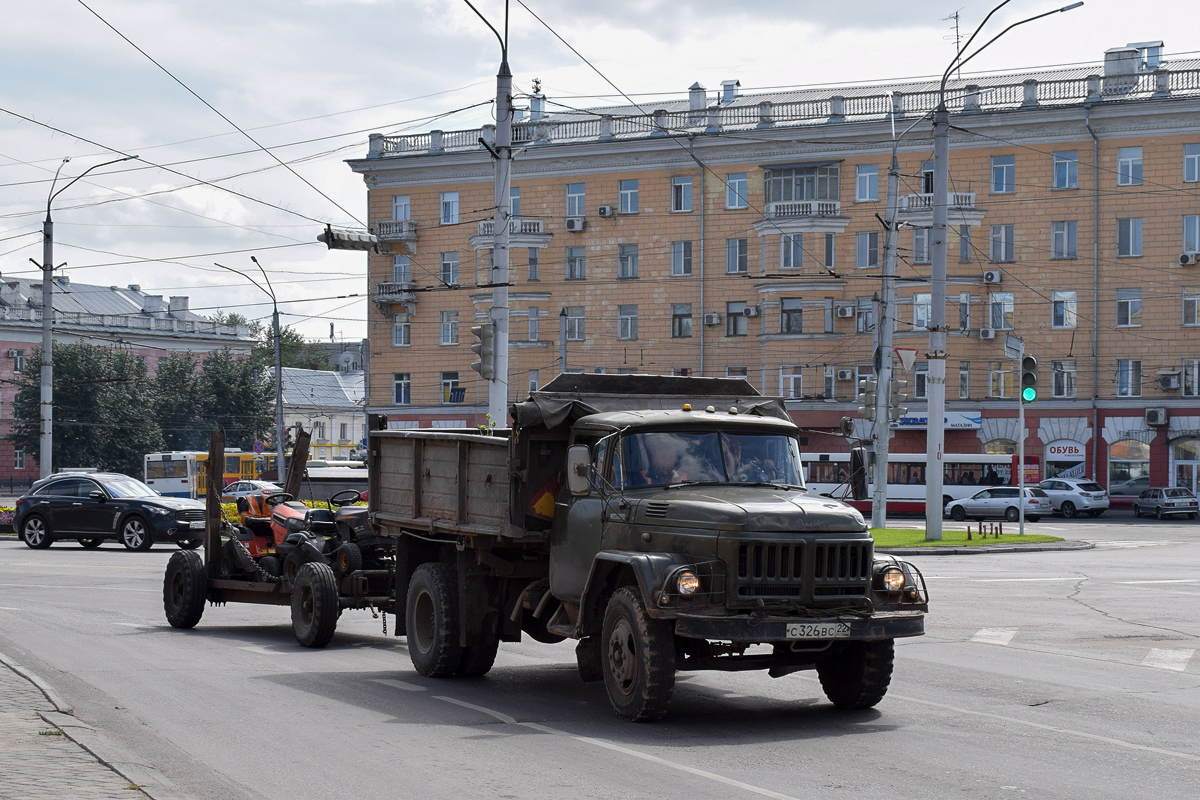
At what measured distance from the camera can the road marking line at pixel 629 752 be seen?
24.1 feet

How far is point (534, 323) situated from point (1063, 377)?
73.9 ft

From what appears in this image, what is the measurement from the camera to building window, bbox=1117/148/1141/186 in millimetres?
52500

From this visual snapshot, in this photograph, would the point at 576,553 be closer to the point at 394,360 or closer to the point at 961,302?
the point at 961,302

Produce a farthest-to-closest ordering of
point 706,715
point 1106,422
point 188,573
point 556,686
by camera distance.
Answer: point 1106,422, point 188,573, point 556,686, point 706,715

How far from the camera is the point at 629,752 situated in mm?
8422

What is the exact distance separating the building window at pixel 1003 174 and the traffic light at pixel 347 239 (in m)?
36.1

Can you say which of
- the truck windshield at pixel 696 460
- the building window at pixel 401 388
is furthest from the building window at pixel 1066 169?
the truck windshield at pixel 696 460

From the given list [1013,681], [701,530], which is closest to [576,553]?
[701,530]

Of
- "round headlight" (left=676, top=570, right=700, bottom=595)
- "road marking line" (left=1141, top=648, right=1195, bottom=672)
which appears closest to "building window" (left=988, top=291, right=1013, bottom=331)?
"road marking line" (left=1141, top=648, right=1195, bottom=672)

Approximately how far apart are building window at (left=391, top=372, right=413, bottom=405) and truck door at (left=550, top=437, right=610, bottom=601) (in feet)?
178

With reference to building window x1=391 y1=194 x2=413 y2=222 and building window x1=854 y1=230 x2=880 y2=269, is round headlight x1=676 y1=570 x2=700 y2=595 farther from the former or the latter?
building window x1=391 y1=194 x2=413 y2=222

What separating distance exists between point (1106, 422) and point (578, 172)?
24.2 m

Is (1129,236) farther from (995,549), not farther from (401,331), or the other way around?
(401,331)

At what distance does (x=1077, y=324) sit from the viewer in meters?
53.7
